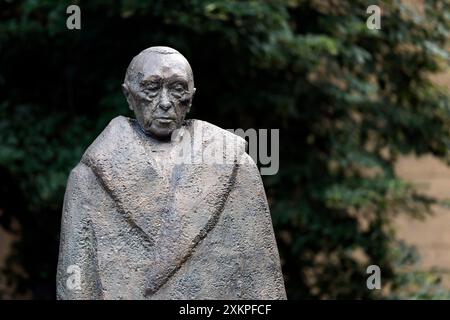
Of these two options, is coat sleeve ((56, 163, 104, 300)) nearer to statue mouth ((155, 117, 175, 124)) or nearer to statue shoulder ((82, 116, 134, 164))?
statue shoulder ((82, 116, 134, 164))

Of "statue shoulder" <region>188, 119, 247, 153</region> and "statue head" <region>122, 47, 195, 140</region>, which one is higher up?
"statue head" <region>122, 47, 195, 140</region>

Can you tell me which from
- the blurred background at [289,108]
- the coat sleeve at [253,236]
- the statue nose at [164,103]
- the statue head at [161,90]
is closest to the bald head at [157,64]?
the statue head at [161,90]

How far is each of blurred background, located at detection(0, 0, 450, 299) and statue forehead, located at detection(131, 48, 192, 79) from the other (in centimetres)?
374

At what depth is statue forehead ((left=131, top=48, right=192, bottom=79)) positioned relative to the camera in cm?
654

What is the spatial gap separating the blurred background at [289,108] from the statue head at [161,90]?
12.3 ft

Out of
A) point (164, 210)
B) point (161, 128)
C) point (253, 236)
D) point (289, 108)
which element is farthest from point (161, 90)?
point (289, 108)

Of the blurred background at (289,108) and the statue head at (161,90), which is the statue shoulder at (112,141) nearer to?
the statue head at (161,90)

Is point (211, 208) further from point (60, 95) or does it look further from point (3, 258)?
point (3, 258)

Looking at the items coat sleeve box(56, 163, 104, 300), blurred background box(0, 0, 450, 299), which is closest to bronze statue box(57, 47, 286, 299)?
coat sleeve box(56, 163, 104, 300)

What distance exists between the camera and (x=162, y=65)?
654 cm

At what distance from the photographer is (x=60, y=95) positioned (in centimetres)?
1132

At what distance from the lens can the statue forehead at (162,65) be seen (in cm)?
654

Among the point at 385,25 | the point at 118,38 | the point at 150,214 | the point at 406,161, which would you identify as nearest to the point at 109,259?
the point at 150,214

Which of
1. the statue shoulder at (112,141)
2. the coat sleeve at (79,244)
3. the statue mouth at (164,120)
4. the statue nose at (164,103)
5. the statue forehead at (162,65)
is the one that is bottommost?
the coat sleeve at (79,244)
